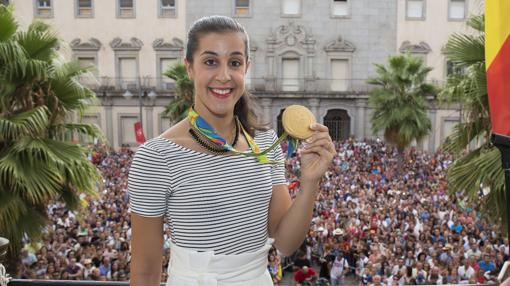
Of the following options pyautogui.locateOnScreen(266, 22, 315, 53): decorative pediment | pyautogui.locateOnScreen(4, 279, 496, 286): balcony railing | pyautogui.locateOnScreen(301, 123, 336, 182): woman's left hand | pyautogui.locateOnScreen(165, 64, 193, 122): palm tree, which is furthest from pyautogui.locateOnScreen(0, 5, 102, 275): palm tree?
pyautogui.locateOnScreen(266, 22, 315, 53): decorative pediment

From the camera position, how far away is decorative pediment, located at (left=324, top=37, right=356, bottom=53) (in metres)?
28.9

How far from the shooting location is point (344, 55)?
95.2 feet

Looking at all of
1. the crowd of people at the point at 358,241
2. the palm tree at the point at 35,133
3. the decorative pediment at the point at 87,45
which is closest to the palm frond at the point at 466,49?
the crowd of people at the point at 358,241

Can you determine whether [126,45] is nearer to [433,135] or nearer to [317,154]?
[433,135]

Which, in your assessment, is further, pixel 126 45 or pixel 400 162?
pixel 126 45

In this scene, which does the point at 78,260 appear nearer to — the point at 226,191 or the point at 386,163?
the point at 226,191

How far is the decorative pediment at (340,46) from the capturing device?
28.9m

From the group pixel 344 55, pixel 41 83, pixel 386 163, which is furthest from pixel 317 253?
pixel 344 55

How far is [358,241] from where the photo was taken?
11.4 meters

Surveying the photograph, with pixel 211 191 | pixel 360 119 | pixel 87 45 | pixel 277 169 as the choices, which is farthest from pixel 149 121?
pixel 211 191

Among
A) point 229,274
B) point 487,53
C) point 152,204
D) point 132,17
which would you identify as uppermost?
point 132,17

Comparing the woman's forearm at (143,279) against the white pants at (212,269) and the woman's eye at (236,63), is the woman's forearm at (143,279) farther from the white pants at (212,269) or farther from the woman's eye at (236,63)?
the woman's eye at (236,63)

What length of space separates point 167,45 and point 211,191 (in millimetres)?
28392

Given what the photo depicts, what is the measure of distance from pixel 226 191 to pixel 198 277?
0.98 ft
